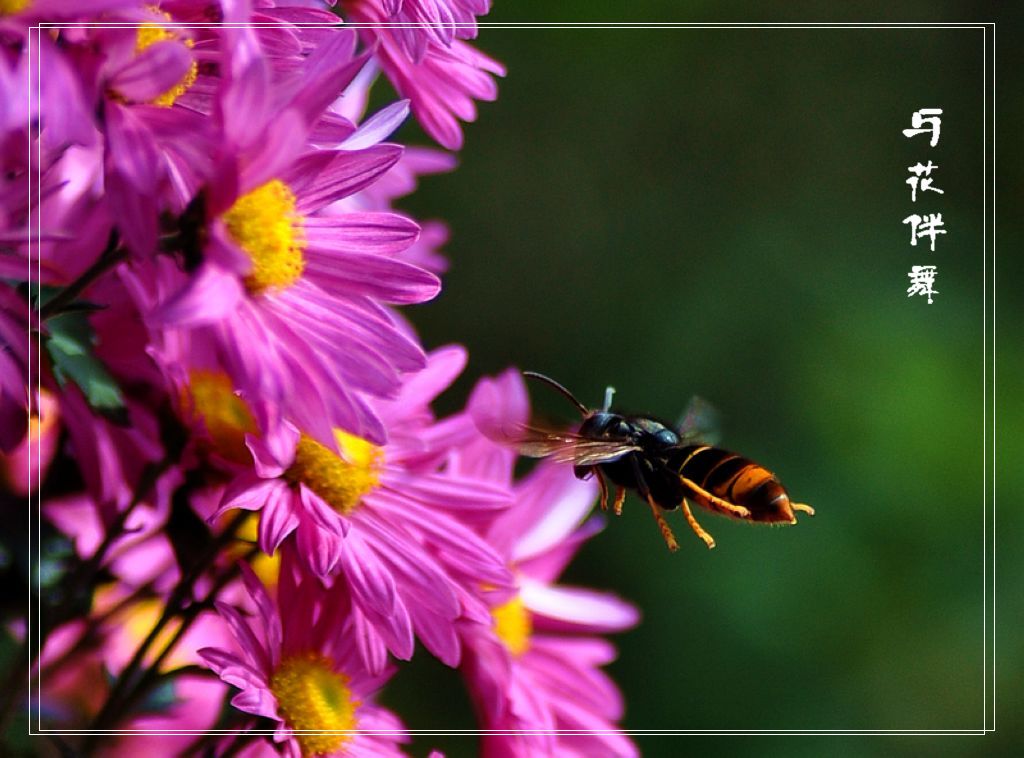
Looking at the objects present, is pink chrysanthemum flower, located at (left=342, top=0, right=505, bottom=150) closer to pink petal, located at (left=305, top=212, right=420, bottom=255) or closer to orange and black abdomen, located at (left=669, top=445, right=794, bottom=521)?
pink petal, located at (left=305, top=212, right=420, bottom=255)

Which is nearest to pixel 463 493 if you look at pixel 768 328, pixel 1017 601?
pixel 1017 601

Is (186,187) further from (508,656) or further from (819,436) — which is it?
(819,436)

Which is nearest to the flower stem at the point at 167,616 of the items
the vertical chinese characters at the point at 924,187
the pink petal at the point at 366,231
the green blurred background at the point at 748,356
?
the pink petal at the point at 366,231

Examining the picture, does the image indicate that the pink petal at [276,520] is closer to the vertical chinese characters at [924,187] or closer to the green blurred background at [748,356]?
the vertical chinese characters at [924,187]

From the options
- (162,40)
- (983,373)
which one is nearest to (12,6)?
(162,40)

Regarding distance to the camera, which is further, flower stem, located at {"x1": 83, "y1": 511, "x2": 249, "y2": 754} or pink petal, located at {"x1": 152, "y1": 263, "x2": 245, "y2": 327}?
flower stem, located at {"x1": 83, "y1": 511, "x2": 249, "y2": 754}

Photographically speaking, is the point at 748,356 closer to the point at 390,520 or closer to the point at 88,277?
the point at 390,520

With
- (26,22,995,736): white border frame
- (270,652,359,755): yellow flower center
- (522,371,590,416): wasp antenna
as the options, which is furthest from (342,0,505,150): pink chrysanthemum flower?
(270,652,359,755): yellow flower center
